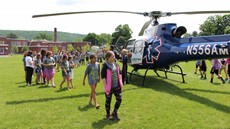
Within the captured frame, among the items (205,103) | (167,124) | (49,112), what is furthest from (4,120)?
(205,103)

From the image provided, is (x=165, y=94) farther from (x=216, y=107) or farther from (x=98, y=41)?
(x=98, y=41)

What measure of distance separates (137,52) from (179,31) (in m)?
2.53

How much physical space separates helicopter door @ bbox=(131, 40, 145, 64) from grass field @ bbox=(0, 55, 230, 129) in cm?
Result: 228

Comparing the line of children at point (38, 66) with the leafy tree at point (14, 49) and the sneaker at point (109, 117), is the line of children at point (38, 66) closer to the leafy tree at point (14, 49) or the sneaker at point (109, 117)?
the sneaker at point (109, 117)

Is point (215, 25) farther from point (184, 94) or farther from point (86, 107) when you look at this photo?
point (86, 107)

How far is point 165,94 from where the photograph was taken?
9.85 metres

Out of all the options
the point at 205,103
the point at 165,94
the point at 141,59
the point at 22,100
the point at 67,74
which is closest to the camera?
the point at 205,103

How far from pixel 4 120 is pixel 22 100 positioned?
2492 mm

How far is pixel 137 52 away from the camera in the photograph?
1304cm

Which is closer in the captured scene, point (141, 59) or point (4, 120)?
point (4, 120)

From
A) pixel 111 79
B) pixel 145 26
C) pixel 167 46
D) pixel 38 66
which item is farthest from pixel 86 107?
pixel 145 26

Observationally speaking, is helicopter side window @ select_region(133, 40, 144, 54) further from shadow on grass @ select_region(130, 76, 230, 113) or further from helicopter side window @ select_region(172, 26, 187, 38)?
helicopter side window @ select_region(172, 26, 187, 38)

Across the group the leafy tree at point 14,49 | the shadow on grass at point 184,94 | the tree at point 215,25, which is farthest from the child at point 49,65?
the leafy tree at point 14,49

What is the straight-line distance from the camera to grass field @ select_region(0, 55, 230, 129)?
6.36 m
